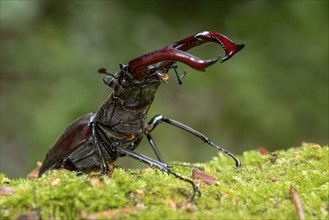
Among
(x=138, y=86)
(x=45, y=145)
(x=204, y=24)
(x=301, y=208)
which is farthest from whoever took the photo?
(x=204, y=24)

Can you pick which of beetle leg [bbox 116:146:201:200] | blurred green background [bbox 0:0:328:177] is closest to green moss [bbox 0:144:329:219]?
beetle leg [bbox 116:146:201:200]

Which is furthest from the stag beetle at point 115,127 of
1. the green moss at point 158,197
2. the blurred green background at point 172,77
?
the blurred green background at point 172,77

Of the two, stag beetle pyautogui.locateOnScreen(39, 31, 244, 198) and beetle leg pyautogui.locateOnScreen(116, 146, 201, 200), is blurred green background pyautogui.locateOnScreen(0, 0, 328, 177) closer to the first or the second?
stag beetle pyautogui.locateOnScreen(39, 31, 244, 198)

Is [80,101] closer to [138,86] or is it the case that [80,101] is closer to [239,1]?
[239,1]

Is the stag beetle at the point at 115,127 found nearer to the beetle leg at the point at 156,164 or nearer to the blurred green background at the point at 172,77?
the beetle leg at the point at 156,164

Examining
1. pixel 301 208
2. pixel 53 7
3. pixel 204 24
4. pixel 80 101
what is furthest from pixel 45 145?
pixel 301 208

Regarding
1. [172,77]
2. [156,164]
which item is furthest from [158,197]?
[172,77]
